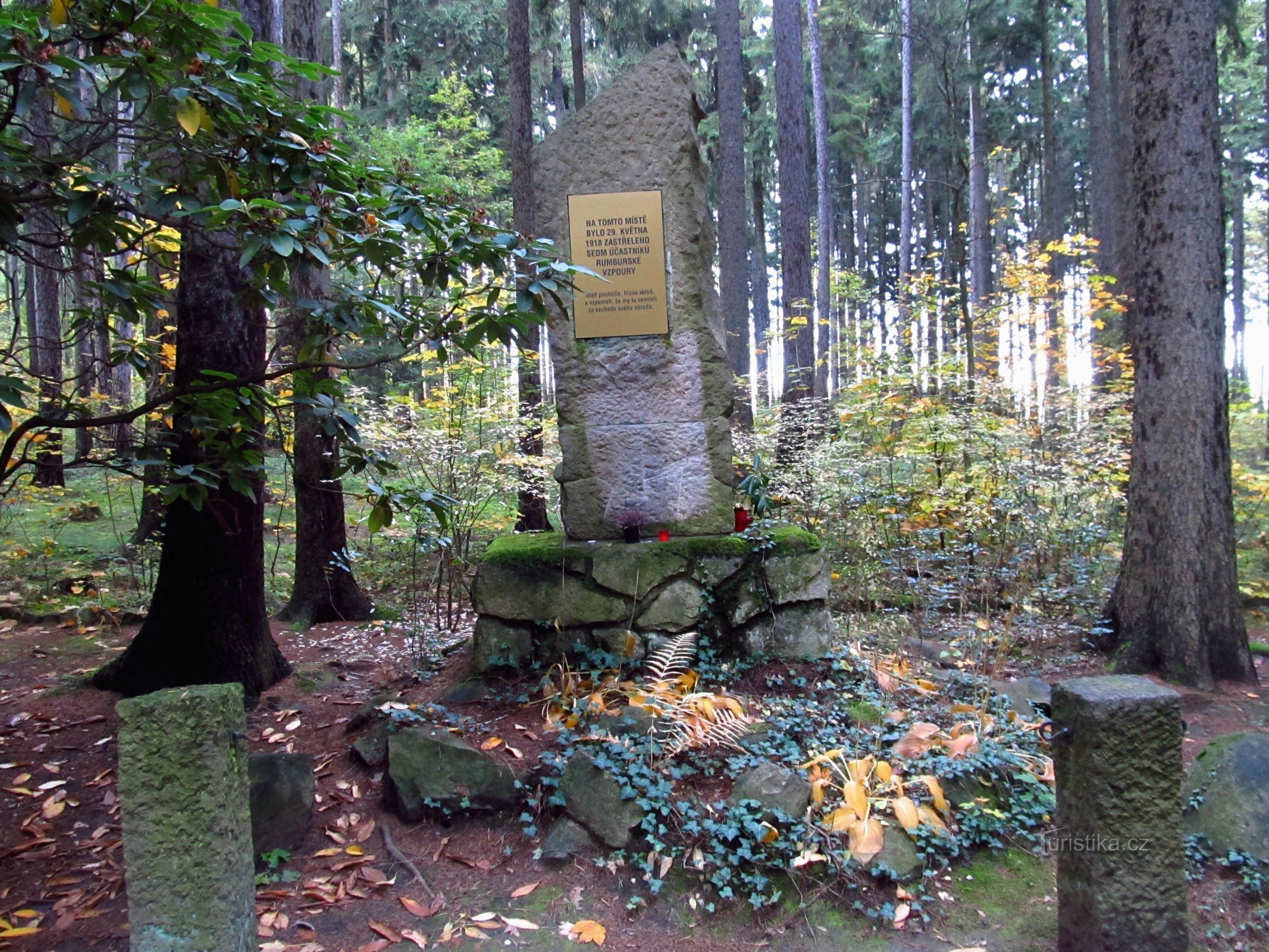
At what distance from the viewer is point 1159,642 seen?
212 inches

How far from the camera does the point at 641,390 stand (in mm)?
4902

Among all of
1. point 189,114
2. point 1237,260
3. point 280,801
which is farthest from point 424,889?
point 1237,260

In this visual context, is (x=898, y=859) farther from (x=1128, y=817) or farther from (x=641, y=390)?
(x=641, y=390)

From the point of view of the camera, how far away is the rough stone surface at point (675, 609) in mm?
4605

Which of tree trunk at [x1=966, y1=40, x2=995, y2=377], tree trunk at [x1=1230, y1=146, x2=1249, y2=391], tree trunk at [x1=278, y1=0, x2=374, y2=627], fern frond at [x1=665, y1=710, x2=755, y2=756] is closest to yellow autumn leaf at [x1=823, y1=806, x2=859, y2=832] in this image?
fern frond at [x1=665, y1=710, x2=755, y2=756]

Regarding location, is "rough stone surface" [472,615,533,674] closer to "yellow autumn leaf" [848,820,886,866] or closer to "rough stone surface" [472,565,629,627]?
"rough stone surface" [472,565,629,627]

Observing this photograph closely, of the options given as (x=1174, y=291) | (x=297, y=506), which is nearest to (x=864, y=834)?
(x=1174, y=291)

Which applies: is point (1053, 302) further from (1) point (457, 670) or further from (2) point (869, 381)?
(1) point (457, 670)

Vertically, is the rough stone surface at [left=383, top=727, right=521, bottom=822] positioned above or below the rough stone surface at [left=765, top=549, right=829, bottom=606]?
below

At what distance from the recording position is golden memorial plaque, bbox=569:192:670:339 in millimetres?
4887

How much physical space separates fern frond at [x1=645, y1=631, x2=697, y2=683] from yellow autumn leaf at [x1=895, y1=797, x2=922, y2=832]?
1.34 meters

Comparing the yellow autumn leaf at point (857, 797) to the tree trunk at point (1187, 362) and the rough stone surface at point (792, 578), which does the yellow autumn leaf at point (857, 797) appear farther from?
the tree trunk at point (1187, 362)

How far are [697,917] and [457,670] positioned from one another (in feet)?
7.86

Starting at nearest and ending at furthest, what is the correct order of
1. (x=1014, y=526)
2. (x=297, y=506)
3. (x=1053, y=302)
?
(x=297, y=506)
(x=1014, y=526)
(x=1053, y=302)
